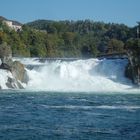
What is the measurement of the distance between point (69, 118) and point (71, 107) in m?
6.04

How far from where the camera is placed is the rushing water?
1048 inches

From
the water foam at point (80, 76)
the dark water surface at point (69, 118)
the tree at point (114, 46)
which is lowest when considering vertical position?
the dark water surface at point (69, 118)

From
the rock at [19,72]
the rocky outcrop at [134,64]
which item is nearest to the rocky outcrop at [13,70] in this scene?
the rock at [19,72]

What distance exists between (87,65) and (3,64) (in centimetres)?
1018

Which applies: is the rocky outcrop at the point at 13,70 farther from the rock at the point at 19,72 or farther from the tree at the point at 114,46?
the tree at the point at 114,46

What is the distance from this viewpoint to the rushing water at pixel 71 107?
26609 millimetres

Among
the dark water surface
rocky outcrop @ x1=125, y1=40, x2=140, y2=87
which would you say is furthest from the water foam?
the dark water surface

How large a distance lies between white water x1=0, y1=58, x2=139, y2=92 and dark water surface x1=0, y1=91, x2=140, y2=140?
1540 centimetres

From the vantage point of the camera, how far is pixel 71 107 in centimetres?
3747

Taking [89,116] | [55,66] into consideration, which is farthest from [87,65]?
[89,116]

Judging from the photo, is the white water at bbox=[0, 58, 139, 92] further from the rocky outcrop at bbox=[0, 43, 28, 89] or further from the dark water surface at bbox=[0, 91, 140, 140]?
the dark water surface at bbox=[0, 91, 140, 140]

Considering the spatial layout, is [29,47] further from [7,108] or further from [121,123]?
[121,123]

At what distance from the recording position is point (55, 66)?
63875 mm

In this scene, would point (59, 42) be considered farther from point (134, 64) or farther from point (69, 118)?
point (69, 118)
